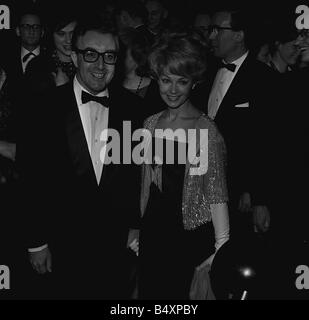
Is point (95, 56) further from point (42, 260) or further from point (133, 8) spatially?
point (133, 8)

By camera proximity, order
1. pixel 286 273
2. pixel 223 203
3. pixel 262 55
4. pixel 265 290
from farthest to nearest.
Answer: pixel 262 55 < pixel 286 273 < pixel 265 290 < pixel 223 203

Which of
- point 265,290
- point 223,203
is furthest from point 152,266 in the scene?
point 265,290

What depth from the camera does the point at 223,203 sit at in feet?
10.5

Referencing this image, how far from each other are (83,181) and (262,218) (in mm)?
1577

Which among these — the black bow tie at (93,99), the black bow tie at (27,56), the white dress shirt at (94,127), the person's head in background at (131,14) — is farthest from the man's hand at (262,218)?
the black bow tie at (27,56)

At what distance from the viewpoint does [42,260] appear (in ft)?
11.1

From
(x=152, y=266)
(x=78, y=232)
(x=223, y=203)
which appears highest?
(x=223, y=203)

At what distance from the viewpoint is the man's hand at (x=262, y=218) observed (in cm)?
423

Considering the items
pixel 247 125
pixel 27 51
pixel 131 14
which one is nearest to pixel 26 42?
pixel 27 51

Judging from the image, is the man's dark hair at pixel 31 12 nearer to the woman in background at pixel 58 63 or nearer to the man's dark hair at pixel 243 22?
the woman in background at pixel 58 63

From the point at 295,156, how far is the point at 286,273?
3.12ft

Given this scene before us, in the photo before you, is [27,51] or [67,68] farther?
[27,51]

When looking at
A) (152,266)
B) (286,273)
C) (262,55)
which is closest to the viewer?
(152,266)

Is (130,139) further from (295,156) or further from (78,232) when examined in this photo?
(295,156)
